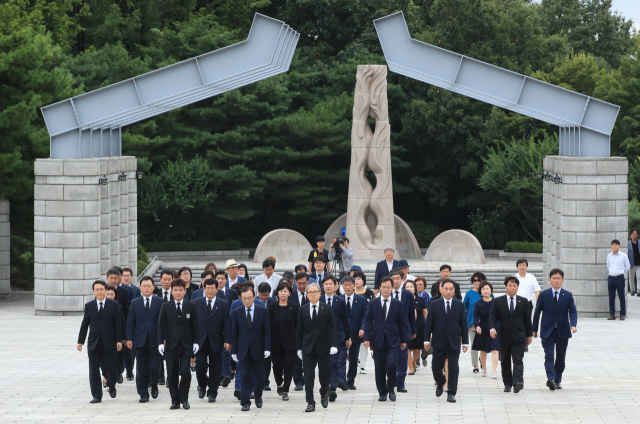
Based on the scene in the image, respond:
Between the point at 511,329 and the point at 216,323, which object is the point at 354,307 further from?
the point at 511,329

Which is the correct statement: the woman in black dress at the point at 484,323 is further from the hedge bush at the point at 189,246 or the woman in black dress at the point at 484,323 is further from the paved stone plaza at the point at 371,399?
the hedge bush at the point at 189,246

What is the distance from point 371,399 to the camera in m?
11.7

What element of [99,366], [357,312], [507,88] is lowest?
[99,366]

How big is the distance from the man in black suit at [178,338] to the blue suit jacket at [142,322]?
47cm

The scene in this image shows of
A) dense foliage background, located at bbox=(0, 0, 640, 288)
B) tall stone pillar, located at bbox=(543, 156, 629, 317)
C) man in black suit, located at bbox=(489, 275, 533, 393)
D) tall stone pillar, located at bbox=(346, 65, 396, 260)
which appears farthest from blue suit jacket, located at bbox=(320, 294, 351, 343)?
dense foliage background, located at bbox=(0, 0, 640, 288)

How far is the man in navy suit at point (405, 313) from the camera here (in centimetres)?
1216

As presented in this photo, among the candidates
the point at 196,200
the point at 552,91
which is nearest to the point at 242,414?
the point at 552,91

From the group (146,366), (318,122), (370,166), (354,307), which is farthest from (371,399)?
(318,122)

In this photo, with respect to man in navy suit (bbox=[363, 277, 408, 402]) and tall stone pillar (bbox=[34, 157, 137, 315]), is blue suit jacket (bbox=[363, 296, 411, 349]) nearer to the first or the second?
man in navy suit (bbox=[363, 277, 408, 402])

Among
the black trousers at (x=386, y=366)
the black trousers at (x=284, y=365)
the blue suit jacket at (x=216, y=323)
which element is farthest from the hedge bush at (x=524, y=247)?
the blue suit jacket at (x=216, y=323)

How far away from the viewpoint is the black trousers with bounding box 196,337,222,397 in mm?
11625

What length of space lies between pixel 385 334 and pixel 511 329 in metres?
1.74

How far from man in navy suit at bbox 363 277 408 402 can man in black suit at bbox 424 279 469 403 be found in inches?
15.0

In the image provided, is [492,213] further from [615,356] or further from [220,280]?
[220,280]
